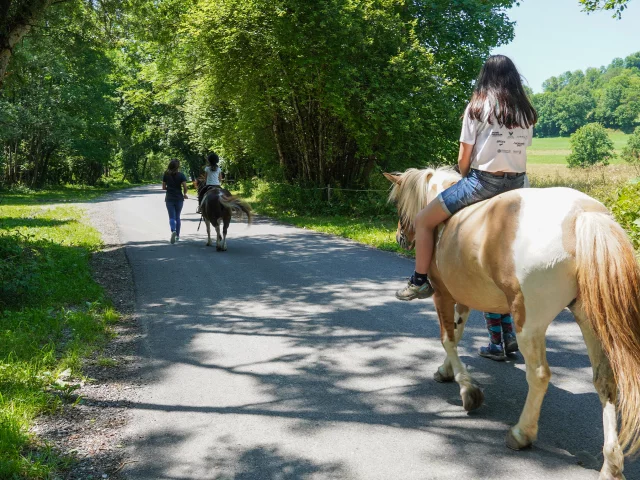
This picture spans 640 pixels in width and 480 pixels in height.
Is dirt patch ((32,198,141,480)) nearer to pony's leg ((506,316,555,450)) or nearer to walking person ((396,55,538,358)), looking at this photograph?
pony's leg ((506,316,555,450))

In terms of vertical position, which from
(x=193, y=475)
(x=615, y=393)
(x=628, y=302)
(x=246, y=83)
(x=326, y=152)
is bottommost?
(x=193, y=475)

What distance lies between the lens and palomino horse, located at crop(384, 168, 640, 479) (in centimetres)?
289

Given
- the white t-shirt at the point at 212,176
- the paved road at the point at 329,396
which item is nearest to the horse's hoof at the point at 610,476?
the paved road at the point at 329,396

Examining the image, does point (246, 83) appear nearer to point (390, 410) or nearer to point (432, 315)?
point (432, 315)

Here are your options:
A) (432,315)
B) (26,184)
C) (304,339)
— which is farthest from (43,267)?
(26,184)

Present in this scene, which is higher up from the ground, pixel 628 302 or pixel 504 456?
pixel 628 302

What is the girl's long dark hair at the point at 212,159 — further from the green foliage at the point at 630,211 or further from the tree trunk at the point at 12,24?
the green foliage at the point at 630,211

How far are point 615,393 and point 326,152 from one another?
63.1 ft

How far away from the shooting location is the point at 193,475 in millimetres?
3248

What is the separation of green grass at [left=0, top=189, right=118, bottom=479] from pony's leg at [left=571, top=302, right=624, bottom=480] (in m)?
3.29

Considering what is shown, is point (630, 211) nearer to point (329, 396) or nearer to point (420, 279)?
point (420, 279)

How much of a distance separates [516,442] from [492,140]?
6.92 ft

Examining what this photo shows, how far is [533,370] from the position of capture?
327cm

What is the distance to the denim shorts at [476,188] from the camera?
3.94 m
